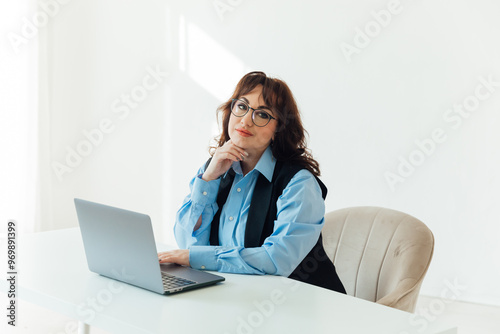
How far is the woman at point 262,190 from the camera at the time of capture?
1.77m

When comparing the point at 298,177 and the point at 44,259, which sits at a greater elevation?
the point at 298,177

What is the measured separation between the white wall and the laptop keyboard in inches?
92.8

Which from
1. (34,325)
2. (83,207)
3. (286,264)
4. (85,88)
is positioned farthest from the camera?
(85,88)

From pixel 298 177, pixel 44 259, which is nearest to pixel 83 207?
pixel 44 259

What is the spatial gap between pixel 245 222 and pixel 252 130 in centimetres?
31

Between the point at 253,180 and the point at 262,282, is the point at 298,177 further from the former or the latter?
the point at 262,282

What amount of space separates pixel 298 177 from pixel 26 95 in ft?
10.6

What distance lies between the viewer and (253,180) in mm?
1947

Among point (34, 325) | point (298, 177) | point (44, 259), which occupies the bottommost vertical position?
point (34, 325)

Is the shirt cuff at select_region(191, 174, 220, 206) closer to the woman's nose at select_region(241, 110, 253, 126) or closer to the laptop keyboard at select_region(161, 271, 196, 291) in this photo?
the woman's nose at select_region(241, 110, 253, 126)

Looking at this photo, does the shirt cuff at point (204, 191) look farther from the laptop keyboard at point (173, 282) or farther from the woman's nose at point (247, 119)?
the laptop keyboard at point (173, 282)

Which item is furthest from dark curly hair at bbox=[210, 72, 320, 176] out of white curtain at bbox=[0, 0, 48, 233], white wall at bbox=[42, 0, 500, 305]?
white curtain at bbox=[0, 0, 48, 233]

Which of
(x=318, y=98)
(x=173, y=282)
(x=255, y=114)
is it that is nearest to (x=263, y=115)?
(x=255, y=114)

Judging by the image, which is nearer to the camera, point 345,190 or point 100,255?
point 100,255
